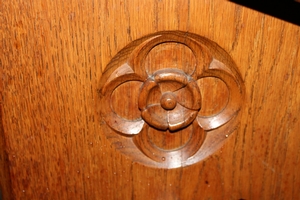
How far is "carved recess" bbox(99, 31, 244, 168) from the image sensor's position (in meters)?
0.50

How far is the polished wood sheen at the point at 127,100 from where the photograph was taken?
463 mm

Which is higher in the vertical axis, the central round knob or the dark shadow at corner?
the dark shadow at corner

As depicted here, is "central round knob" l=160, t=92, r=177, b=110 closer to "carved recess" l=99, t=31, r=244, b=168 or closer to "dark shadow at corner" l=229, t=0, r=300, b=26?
"carved recess" l=99, t=31, r=244, b=168

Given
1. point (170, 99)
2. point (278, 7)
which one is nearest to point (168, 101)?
point (170, 99)

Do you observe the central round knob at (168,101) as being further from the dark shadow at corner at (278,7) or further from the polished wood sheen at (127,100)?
the dark shadow at corner at (278,7)

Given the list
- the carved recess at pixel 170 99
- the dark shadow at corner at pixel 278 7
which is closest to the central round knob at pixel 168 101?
the carved recess at pixel 170 99

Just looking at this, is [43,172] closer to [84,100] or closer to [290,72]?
[84,100]

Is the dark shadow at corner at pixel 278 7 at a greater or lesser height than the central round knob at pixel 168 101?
greater

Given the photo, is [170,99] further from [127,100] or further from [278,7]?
[278,7]

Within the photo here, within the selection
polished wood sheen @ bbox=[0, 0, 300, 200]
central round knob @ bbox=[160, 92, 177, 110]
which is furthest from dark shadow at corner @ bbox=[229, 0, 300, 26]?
central round knob @ bbox=[160, 92, 177, 110]

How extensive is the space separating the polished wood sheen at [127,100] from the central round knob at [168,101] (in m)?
0.01

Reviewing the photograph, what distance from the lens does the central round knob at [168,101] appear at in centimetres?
52

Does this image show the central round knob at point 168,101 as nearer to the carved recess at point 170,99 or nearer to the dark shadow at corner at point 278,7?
the carved recess at point 170,99

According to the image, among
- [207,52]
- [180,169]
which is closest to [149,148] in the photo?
[180,169]
